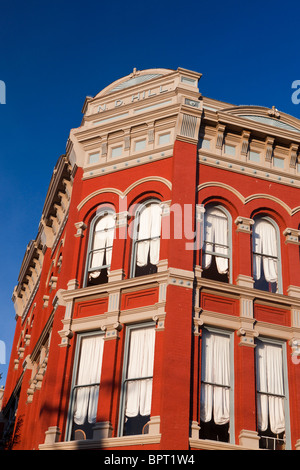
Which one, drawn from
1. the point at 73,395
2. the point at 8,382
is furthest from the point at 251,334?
the point at 8,382

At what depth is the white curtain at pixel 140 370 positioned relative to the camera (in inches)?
651

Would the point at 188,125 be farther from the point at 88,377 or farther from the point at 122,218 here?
the point at 88,377

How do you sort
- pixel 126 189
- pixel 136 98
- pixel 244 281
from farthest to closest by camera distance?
pixel 136 98
pixel 126 189
pixel 244 281

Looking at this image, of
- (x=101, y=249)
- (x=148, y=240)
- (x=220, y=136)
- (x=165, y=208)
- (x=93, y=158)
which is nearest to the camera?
(x=165, y=208)

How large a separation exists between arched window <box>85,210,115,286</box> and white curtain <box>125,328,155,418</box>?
233 centimetres

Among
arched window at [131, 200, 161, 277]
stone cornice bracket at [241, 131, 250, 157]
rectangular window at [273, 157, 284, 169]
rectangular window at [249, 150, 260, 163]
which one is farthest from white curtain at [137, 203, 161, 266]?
rectangular window at [273, 157, 284, 169]

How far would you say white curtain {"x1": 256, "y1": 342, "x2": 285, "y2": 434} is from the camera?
1706 centimetres

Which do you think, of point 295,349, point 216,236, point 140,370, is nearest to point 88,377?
point 140,370

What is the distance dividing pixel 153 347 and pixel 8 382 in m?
15.5

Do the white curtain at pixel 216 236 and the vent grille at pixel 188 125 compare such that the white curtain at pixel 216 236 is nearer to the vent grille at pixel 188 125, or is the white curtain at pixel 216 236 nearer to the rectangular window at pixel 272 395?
the vent grille at pixel 188 125

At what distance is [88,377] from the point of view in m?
17.6

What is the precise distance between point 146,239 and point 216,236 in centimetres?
203
